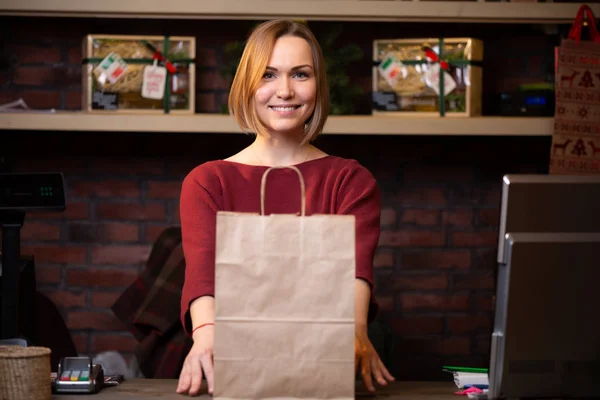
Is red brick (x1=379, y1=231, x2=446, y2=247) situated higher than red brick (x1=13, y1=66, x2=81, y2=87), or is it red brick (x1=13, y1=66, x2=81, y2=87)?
red brick (x1=13, y1=66, x2=81, y2=87)

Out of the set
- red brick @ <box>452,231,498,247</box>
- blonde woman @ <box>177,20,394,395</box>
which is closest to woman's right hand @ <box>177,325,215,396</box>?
blonde woman @ <box>177,20,394,395</box>

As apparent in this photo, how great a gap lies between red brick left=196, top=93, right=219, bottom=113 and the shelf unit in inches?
9.4

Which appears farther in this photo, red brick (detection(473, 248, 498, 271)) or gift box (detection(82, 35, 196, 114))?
red brick (detection(473, 248, 498, 271))

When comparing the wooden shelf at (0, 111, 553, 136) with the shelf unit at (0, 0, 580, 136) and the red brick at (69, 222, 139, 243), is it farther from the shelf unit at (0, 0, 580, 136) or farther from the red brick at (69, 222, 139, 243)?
the red brick at (69, 222, 139, 243)

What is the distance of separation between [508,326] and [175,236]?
170 centimetres

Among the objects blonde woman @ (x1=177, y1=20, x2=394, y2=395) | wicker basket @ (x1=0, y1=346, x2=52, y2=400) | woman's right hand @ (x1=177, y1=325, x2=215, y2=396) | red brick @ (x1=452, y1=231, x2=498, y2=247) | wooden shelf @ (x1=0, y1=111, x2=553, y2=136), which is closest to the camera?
wicker basket @ (x1=0, y1=346, x2=52, y2=400)

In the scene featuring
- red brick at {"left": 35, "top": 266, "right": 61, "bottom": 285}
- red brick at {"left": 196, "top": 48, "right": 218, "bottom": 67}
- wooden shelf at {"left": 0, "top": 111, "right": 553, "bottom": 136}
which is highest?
red brick at {"left": 196, "top": 48, "right": 218, "bottom": 67}

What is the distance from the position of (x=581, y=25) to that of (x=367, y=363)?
1749 millimetres

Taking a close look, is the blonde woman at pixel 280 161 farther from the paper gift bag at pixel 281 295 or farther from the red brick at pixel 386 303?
the red brick at pixel 386 303

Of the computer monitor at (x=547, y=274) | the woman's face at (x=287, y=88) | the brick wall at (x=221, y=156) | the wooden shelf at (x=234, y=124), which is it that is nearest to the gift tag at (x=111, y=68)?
the wooden shelf at (x=234, y=124)

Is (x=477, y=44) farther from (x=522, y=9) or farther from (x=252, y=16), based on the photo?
(x=252, y=16)

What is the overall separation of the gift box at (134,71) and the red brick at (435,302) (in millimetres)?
1060

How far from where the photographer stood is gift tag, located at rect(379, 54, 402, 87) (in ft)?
9.17

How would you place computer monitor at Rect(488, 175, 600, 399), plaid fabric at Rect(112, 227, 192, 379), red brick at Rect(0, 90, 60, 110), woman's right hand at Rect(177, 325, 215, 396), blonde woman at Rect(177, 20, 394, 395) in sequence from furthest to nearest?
1. red brick at Rect(0, 90, 60, 110)
2. plaid fabric at Rect(112, 227, 192, 379)
3. blonde woman at Rect(177, 20, 394, 395)
4. woman's right hand at Rect(177, 325, 215, 396)
5. computer monitor at Rect(488, 175, 600, 399)
